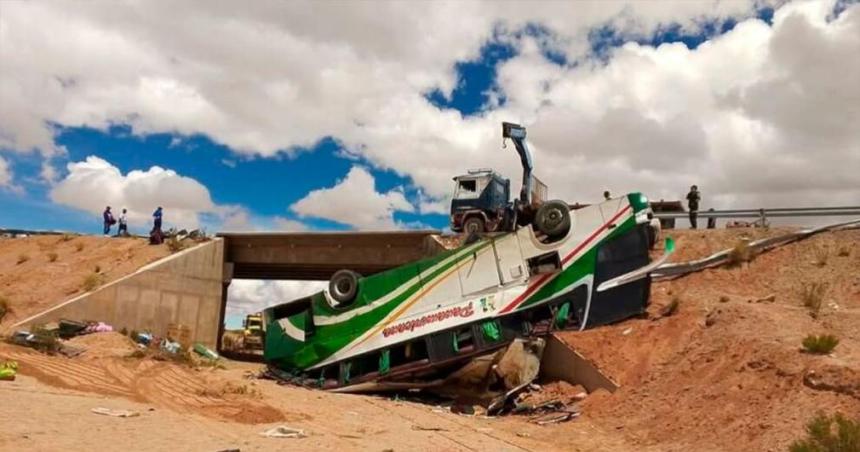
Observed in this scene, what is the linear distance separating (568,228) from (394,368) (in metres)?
6.30

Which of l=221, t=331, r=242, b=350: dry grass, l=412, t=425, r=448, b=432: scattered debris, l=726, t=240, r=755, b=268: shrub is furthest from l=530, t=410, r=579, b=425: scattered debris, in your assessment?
l=221, t=331, r=242, b=350: dry grass

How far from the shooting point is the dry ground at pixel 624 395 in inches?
384

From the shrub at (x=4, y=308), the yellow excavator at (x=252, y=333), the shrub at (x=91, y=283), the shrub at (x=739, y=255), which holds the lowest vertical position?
the yellow excavator at (x=252, y=333)

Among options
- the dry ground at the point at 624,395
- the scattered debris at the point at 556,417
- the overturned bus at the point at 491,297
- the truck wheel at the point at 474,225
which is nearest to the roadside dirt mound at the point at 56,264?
the dry ground at the point at 624,395

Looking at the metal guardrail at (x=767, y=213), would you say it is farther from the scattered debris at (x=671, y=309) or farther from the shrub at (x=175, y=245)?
the shrub at (x=175, y=245)

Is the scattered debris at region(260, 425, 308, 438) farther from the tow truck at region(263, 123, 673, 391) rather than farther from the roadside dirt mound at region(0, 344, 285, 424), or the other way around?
the tow truck at region(263, 123, 673, 391)

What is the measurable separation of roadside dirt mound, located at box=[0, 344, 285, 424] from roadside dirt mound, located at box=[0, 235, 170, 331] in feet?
26.4

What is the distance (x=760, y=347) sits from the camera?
1262 centimetres

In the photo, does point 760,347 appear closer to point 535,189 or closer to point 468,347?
point 468,347

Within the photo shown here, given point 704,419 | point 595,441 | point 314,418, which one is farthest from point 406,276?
point 704,419

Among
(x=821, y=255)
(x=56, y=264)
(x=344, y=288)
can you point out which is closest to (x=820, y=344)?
(x=821, y=255)

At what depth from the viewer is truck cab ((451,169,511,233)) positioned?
2414 cm

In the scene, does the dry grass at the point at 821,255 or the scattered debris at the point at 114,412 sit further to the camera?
the dry grass at the point at 821,255

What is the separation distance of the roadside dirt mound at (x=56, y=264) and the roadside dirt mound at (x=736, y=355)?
21020 millimetres
